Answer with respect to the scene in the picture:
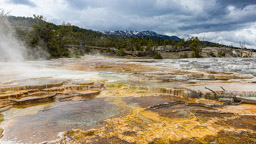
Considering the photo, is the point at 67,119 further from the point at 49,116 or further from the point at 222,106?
the point at 222,106

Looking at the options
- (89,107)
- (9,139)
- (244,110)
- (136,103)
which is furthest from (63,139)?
(244,110)

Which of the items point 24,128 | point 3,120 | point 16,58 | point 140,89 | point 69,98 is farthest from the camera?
point 16,58

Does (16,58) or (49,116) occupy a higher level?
(16,58)

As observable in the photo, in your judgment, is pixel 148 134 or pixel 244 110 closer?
pixel 148 134

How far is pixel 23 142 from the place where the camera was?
2.69 m

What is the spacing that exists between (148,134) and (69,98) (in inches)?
132

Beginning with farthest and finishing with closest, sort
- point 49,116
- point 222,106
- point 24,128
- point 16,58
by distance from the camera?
1. point 16,58
2. point 222,106
3. point 49,116
4. point 24,128

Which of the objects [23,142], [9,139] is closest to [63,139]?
[23,142]

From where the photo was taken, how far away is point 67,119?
3695mm

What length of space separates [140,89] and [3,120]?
4385mm

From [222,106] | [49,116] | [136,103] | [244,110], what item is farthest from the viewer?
[136,103]

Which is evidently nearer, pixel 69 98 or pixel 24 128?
pixel 24 128

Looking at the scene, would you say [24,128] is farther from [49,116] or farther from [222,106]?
[222,106]

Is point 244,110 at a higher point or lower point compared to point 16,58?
lower
